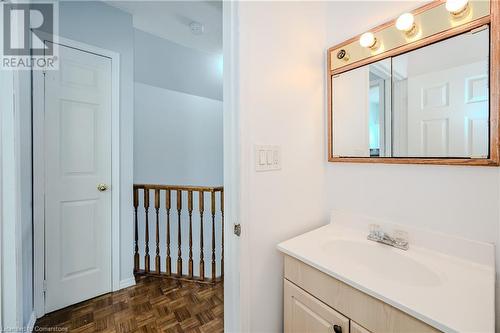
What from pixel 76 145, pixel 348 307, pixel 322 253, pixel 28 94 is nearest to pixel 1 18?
pixel 28 94

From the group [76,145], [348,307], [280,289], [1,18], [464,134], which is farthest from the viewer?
[76,145]

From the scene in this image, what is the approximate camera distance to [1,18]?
106cm

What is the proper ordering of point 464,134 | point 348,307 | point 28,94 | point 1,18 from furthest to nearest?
point 28,94 → point 1,18 → point 464,134 → point 348,307

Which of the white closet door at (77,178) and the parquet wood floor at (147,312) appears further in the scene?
the white closet door at (77,178)

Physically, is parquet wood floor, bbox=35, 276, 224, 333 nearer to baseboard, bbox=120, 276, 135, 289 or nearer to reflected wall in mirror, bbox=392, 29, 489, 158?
baseboard, bbox=120, 276, 135, 289

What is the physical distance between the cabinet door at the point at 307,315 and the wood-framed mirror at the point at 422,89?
2.45 ft

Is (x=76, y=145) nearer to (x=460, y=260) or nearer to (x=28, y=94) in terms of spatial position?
(x=28, y=94)

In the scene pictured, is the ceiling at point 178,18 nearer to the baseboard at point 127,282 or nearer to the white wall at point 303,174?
the white wall at point 303,174

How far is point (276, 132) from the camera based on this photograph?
1150 mm

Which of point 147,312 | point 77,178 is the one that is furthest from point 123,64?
point 147,312

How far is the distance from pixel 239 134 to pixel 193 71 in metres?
2.43

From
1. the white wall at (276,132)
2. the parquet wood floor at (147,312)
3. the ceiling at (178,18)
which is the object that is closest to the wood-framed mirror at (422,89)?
the white wall at (276,132)

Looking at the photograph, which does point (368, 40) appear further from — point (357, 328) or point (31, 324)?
point (31, 324)

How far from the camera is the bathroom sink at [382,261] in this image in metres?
0.91
